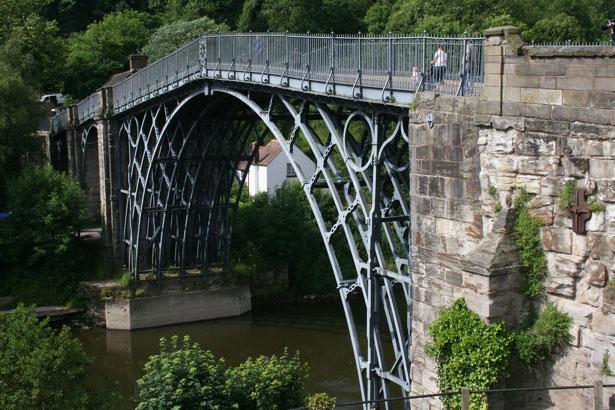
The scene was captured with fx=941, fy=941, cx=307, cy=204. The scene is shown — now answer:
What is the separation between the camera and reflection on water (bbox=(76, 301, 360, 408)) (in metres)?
32.2

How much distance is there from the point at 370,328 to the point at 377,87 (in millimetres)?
4591

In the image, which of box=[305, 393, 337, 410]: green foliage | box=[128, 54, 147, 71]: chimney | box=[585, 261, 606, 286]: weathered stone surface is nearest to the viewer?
box=[585, 261, 606, 286]: weathered stone surface

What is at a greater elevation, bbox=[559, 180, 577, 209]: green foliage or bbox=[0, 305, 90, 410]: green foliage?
bbox=[559, 180, 577, 209]: green foliage

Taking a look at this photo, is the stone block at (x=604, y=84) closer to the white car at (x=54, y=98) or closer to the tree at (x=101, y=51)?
the white car at (x=54, y=98)

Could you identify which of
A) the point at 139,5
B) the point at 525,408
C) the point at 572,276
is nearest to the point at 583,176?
the point at 572,276

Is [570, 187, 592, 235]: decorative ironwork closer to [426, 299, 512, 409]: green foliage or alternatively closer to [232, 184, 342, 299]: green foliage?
[426, 299, 512, 409]: green foliage

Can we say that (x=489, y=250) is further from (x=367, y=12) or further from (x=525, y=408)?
(x=367, y=12)

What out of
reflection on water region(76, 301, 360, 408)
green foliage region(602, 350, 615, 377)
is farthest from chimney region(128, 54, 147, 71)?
green foliage region(602, 350, 615, 377)

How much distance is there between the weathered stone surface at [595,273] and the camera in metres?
12.3

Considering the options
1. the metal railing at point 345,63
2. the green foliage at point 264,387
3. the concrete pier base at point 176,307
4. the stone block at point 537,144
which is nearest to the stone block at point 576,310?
the stone block at point 537,144

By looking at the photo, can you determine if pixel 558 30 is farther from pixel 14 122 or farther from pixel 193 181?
pixel 14 122

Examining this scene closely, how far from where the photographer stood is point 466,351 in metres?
13.4

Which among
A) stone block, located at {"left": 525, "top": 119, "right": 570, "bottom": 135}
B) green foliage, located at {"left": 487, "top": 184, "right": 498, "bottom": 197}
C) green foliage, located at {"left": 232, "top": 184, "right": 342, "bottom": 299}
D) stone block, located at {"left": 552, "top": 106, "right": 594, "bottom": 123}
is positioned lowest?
green foliage, located at {"left": 232, "top": 184, "right": 342, "bottom": 299}

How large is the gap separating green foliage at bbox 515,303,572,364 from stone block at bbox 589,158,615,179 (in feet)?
6.57
